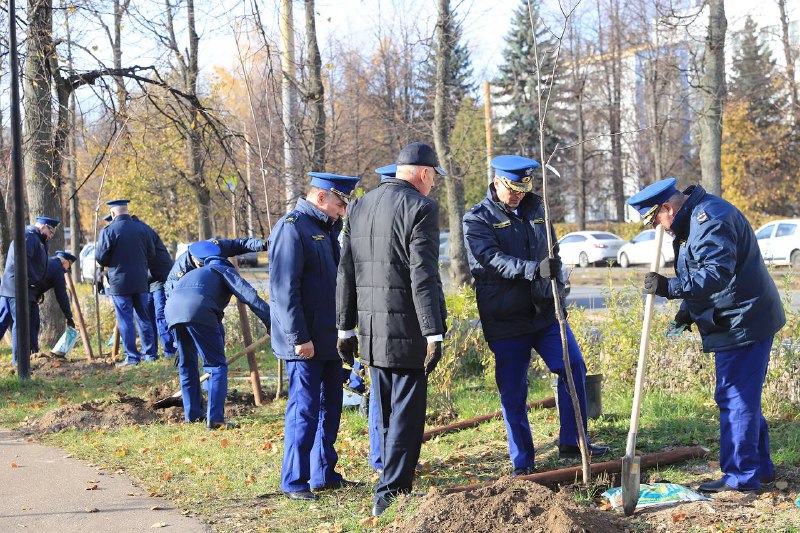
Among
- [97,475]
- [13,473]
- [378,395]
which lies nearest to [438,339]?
[378,395]

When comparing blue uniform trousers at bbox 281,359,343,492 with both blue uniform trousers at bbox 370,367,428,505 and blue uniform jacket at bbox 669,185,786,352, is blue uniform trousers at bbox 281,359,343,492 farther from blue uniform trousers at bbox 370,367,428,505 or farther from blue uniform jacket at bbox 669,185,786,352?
blue uniform jacket at bbox 669,185,786,352

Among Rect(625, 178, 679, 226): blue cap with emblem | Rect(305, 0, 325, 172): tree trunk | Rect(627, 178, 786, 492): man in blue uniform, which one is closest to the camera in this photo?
Rect(627, 178, 786, 492): man in blue uniform

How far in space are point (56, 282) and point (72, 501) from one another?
24.1 ft

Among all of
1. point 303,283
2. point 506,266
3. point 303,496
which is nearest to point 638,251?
point 506,266

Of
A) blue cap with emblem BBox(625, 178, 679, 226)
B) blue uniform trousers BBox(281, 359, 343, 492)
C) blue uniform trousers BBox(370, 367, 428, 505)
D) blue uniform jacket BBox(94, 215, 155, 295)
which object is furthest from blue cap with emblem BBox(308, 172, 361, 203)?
blue uniform jacket BBox(94, 215, 155, 295)

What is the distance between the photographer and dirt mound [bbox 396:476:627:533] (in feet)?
13.9

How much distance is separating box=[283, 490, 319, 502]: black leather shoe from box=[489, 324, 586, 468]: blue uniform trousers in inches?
49.5

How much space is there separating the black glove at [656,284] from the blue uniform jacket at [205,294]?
348cm

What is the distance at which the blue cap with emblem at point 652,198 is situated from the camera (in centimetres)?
498

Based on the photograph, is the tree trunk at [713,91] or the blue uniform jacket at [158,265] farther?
the tree trunk at [713,91]

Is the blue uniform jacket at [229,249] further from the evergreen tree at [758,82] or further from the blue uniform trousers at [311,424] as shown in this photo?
the evergreen tree at [758,82]

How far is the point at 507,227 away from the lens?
18.8 feet

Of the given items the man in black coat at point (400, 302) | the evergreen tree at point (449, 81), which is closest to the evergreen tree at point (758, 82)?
the evergreen tree at point (449, 81)

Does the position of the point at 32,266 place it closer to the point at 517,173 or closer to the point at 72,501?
the point at 72,501
